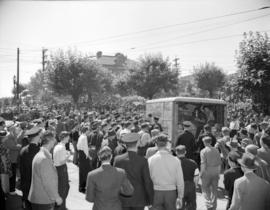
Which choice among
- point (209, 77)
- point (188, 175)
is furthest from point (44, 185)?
point (209, 77)

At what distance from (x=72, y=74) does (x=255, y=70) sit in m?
24.9

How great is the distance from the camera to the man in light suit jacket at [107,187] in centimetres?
452

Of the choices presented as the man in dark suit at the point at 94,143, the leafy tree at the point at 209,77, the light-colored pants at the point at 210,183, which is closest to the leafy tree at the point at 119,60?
the leafy tree at the point at 209,77

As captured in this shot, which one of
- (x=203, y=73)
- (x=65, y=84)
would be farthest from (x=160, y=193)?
(x=203, y=73)

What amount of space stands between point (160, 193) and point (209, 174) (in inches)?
96.5

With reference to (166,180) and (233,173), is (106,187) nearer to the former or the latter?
(166,180)

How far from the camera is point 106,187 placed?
14.8ft

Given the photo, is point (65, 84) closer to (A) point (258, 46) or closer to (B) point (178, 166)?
(A) point (258, 46)

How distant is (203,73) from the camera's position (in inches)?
1964

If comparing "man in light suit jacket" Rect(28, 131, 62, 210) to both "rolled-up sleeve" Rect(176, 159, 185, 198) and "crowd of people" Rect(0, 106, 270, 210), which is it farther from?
"rolled-up sleeve" Rect(176, 159, 185, 198)

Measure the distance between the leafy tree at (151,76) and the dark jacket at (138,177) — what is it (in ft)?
106

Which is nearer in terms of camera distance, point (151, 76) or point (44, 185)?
point (44, 185)

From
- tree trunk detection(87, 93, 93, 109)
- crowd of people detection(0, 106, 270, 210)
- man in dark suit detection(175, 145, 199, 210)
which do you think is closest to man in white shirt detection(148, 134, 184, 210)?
crowd of people detection(0, 106, 270, 210)

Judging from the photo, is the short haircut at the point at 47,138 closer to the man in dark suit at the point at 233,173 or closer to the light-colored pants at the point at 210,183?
the man in dark suit at the point at 233,173
